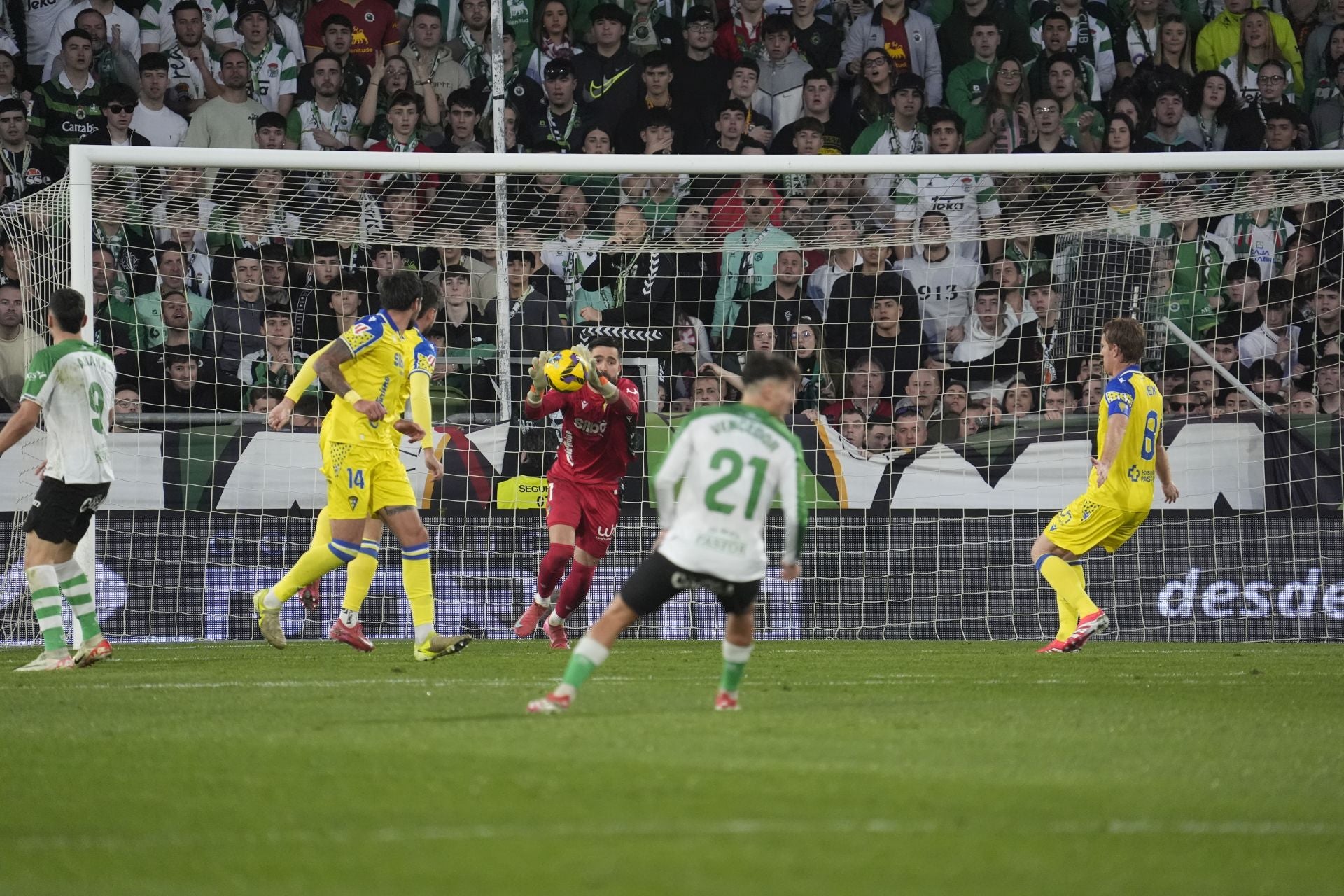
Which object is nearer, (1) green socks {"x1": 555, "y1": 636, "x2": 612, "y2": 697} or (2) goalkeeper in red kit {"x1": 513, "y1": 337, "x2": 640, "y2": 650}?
(1) green socks {"x1": 555, "y1": 636, "x2": 612, "y2": 697}

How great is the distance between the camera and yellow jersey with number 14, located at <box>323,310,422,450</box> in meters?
9.95

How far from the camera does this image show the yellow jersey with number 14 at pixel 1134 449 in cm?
1077

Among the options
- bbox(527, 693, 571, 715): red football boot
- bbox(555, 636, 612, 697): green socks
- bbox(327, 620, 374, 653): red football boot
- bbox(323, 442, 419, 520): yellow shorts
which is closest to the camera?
bbox(555, 636, 612, 697): green socks

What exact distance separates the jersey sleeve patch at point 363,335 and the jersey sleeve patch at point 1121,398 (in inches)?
189

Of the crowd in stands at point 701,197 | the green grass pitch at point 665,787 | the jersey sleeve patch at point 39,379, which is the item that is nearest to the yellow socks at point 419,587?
the green grass pitch at point 665,787

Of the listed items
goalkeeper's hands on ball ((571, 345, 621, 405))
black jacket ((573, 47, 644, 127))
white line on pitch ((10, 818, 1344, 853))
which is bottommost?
white line on pitch ((10, 818, 1344, 853))

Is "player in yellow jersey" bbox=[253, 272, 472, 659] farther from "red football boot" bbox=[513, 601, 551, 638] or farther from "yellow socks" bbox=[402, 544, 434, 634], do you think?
"red football boot" bbox=[513, 601, 551, 638]

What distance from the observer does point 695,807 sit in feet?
15.3

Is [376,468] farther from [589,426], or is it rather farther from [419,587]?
[589,426]

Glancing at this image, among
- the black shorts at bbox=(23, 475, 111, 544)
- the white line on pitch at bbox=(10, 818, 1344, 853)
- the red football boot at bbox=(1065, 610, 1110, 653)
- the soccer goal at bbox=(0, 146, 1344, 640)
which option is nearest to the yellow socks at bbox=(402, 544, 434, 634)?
the black shorts at bbox=(23, 475, 111, 544)

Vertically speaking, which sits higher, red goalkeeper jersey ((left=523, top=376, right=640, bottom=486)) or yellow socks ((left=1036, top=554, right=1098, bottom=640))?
red goalkeeper jersey ((left=523, top=376, right=640, bottom=486))

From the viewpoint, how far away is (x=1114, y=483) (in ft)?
35.6

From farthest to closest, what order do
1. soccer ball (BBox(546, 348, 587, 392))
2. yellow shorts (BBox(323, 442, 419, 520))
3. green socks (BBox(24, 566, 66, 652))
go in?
soccer ball (BBox(546, 348, 587, 392)), yellow shorts (BBox(323, 442, 419, 520)), green socks (BBox(24, 566, 66, 652))

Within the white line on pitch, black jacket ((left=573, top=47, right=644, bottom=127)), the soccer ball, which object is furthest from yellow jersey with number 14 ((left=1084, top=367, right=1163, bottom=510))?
black jacket ((left=573, top=47, right=644, bottom=127))
